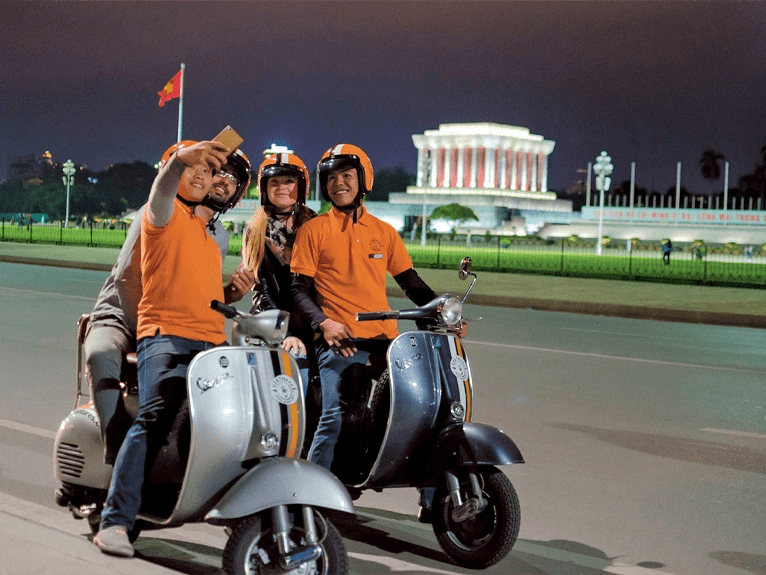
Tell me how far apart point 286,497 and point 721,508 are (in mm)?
3002

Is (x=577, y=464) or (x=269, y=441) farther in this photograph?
(x=577, y=464)

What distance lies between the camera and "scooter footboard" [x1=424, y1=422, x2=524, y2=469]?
426cm

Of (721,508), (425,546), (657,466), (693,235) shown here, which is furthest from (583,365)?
(693,235)

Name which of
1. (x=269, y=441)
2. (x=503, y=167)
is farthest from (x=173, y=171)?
(x=503, y=167)

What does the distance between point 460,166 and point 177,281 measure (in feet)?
391

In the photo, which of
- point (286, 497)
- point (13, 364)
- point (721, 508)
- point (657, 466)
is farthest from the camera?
point (13, 364)

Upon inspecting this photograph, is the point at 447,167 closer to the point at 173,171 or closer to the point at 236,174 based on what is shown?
the point at 236,174

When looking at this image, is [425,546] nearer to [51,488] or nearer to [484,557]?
[484,557]

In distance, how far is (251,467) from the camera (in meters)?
3.85

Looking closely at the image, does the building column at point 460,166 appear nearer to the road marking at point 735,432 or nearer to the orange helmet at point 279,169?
the road marking at point 735,432

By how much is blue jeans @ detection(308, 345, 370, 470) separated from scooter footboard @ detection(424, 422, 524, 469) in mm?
494

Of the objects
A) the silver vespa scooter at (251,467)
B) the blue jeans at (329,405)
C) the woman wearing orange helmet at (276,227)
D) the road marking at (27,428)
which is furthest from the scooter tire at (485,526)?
the road marking at (27,428)

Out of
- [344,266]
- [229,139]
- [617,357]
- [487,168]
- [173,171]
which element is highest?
[487,168]

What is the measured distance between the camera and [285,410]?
12.7 feet
